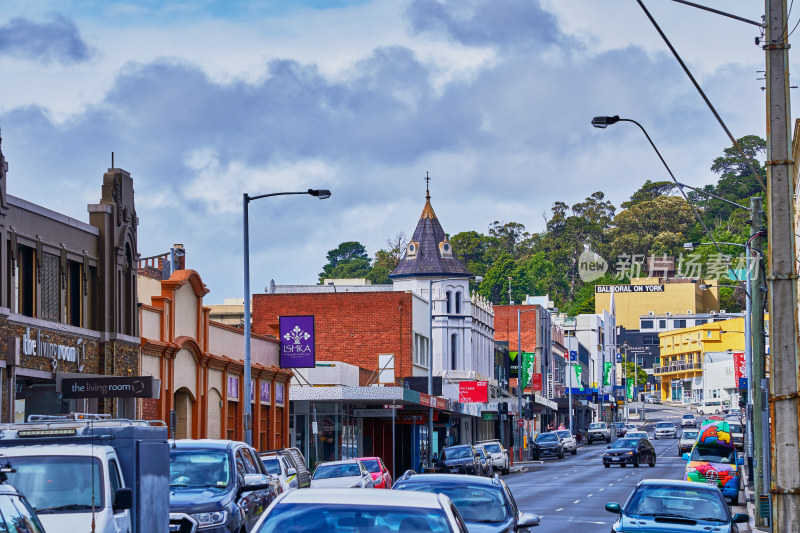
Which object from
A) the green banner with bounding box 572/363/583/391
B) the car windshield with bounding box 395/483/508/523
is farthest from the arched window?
the car windshield with bounding box 395/483/508/523

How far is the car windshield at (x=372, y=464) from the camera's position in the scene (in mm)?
33062

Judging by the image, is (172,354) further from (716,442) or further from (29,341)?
(716,442)

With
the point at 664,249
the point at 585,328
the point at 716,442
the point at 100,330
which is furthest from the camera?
the point at 664,249

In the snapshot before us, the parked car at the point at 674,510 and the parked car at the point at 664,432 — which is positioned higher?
the parked car at the point at 674,510

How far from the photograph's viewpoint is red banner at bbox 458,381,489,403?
66438mm

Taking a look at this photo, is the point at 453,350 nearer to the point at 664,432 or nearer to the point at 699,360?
the point at 664,432

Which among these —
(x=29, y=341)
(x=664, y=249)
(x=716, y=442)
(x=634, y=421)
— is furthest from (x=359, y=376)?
(x=664, y=249)

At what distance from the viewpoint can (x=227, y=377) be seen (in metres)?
40.5

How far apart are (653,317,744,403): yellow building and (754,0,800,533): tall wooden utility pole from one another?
15031 centimetres

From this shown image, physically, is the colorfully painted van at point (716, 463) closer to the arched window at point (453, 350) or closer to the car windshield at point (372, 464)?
the car windshield at point (372, 464)

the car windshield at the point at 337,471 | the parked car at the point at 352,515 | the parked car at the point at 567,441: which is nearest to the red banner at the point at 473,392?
the parked car at the point at 567,441

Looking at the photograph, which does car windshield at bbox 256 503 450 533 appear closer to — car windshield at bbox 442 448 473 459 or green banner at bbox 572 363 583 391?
car windshield at bbox 442 448 473 459

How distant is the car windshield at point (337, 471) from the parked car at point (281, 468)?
176 inches

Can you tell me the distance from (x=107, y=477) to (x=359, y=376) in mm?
44074
